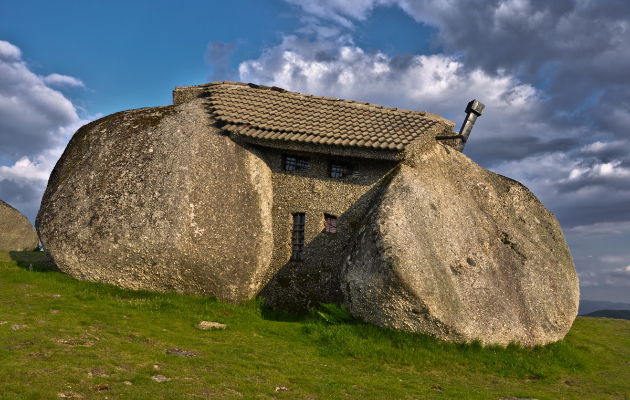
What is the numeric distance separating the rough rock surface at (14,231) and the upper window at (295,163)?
64.1 feet

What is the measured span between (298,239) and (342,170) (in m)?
3.01

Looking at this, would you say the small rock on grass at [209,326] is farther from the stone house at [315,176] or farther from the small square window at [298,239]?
the small square window at [298,239]

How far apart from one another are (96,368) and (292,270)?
325 inches

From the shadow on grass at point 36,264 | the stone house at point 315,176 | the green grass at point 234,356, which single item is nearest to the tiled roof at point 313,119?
the stone house at point 315,176

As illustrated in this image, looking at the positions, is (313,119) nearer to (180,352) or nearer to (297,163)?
(297,163)

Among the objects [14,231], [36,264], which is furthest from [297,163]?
[14,231]

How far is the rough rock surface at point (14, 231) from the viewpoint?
90.6ft

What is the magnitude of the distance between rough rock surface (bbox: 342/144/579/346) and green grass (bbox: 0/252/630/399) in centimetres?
70

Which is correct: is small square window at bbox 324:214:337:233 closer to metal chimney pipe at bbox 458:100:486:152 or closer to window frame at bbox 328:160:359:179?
window frame at bbox 328:160:359:179

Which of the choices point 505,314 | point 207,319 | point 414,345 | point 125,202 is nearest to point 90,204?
point 125,202

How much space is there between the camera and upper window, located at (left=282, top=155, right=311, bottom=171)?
17766mm

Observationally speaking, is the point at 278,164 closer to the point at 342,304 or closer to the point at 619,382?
the point at 342,304

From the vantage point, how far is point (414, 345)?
13359mm

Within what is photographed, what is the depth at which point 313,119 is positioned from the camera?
18.5 m
